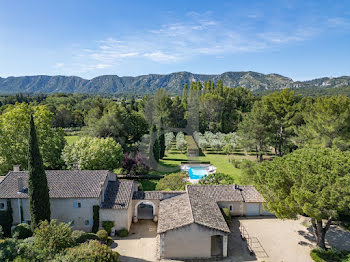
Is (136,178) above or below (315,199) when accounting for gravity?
below

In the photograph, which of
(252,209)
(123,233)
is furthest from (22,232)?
(252,209)

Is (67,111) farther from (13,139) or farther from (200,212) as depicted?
(200,212)

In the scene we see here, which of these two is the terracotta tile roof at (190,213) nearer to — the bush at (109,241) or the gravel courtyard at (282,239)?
the gravel courtyard at (282,239)

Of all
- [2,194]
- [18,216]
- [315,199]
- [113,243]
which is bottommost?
[113,243]

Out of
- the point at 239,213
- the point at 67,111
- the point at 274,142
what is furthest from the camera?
the point at 67,111

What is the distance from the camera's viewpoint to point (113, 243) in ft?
66.7

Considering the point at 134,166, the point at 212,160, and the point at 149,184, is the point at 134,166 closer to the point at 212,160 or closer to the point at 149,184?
the point at 149,184

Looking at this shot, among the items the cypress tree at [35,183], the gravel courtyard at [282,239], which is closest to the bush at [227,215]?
the gravel courtyard at [282,239]

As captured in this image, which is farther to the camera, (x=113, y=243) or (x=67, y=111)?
(x=67, y=111)

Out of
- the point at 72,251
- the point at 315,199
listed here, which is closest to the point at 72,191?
the point at 72,251

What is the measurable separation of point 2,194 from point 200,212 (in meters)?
17.2

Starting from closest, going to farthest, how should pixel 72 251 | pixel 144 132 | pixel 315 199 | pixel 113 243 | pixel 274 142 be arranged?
1. pixel 72 251
2. pixel 315 199
3. pixel 113 243
4. pixel 274 142
5. pixel 144 132

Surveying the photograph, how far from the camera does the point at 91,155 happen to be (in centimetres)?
3084

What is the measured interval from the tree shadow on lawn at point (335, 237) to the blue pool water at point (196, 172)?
18536 millimetres
